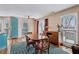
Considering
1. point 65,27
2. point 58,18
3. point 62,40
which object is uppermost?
point 58,18

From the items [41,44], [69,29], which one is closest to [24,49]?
[41,44]

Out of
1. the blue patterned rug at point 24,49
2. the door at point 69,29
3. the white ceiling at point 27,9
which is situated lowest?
the blue patterned rug at point 24,49

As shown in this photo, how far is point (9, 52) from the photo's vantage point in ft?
8.20

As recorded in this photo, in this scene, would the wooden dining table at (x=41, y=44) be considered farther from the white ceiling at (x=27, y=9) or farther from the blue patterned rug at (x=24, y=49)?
the white ceiling at (x=27, y=9)

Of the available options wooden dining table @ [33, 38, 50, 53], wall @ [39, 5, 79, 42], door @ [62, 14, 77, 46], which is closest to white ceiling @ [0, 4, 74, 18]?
wall @ [39, 5, 79, 42]

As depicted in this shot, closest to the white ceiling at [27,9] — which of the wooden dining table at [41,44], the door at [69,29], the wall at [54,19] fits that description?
the wall at [54,19]

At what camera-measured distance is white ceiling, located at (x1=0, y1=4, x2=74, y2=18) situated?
246 cm

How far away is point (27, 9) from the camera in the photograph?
2.50 meters

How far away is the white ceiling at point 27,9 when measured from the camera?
246cm

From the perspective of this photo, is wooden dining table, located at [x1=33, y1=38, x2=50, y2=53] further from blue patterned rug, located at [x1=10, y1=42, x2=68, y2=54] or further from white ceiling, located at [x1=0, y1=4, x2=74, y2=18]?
white ceiling, located at [x1=0, y1=4, x2=74, y2=18]

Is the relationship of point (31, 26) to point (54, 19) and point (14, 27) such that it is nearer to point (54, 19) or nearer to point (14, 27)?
point (14, 27)
